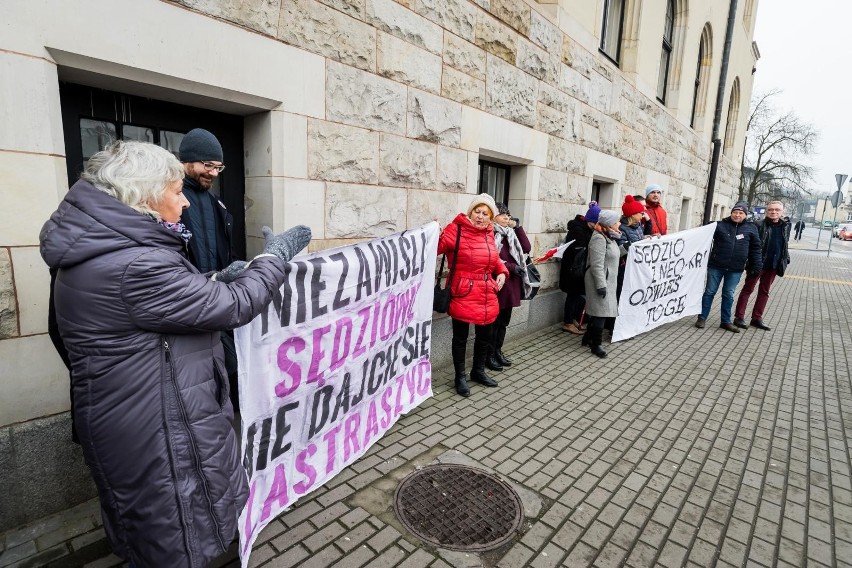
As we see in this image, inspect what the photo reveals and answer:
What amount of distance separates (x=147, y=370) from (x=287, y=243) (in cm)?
79

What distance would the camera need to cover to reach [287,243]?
2.16 metres

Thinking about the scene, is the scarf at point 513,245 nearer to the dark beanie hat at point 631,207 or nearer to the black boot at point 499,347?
the black boot at point 499,347

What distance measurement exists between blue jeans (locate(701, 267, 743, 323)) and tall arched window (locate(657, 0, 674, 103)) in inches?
219

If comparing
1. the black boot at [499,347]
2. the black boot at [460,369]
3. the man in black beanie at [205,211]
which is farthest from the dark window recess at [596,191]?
the man in black beanie at [205,211]

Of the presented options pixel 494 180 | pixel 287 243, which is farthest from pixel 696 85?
pixel 287 243

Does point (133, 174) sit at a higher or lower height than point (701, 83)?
lower

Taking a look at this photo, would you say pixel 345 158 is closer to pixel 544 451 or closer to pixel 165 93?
pixel 165 93

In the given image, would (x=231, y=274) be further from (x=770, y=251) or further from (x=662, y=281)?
(x=770, y=251)

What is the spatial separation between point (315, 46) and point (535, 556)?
355 cm

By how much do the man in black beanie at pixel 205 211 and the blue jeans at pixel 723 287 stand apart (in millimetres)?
7225

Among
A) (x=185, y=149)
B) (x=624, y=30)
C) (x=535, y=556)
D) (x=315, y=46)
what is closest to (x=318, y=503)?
(x=535, y=556)

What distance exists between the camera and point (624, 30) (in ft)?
28.3

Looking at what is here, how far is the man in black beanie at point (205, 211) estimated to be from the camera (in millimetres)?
2572

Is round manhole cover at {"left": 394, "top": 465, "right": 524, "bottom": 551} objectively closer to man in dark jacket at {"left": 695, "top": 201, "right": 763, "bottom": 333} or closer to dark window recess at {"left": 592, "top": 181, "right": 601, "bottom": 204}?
man in dark jacket at {"left": 695, "top": 201, "right": 763, "bottom": 333}
